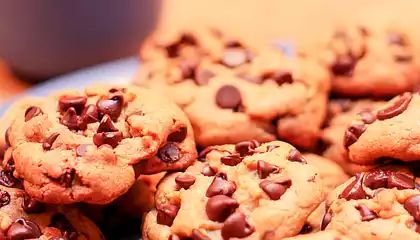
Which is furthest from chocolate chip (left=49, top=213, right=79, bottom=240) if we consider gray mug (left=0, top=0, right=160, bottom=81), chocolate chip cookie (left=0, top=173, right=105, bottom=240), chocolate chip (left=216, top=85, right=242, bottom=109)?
A: gray mug (left=0, top=0, right=160, bottom=81)

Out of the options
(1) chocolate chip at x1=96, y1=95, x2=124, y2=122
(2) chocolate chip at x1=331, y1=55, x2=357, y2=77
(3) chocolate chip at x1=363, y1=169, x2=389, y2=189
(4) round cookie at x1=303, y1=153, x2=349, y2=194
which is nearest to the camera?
(3) chocolate chip at x1=363, y1=169, x2=389, y2=189

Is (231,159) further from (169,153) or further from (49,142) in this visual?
(49,142)

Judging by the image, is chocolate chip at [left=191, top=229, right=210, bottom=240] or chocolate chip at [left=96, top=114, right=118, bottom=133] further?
chocolate chip at [left=96, top=114, right=118, bottom=133]

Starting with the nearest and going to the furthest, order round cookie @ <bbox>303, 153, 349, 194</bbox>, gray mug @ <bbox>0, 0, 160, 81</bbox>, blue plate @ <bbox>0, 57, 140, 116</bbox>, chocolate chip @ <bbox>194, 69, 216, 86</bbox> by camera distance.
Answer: round cookie @ <bbox>303, 153, 349, 194</bbox> → chocolate chip @ <bbox>194, 69, 216, 86</bbox> → blue plate @ <bbox>0, 57, 140, 116</bbox> → gray mug @ <bbox>0, 0, 160, 81</bbox>

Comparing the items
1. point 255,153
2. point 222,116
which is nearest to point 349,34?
point 222,116

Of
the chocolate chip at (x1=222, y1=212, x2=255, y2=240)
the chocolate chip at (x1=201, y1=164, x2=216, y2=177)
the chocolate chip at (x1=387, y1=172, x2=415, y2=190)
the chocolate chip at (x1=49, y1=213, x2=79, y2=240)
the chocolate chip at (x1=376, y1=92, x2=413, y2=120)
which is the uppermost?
the chocolate chip at (x1=376, y1=92, x2=413, y2=120)

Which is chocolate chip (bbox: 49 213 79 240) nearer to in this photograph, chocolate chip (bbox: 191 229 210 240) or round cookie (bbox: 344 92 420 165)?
chocolate chip (bbox: 191 229 210 240)

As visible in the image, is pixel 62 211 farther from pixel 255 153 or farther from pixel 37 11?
pixel 37 11

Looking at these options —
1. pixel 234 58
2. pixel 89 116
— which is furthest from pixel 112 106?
pixel 234 58
